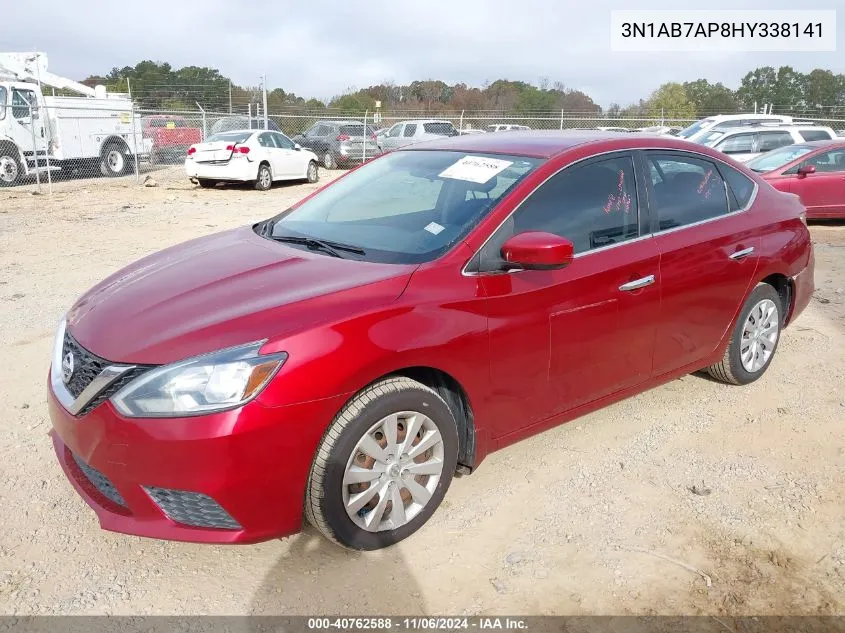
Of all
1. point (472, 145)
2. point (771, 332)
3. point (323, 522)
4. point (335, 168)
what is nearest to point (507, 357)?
point (323, 522)

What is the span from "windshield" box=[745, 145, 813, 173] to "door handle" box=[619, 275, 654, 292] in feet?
29.2

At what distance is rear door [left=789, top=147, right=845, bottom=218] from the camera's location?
10.8m

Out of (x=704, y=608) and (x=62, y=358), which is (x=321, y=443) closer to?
(x=62, y=358)

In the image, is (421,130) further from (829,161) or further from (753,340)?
(753,340)

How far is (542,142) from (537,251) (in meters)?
1.00

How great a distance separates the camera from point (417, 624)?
2.49m

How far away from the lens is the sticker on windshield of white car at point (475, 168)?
3.40 m

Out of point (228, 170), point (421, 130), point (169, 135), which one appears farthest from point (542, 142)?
point (169, 135)

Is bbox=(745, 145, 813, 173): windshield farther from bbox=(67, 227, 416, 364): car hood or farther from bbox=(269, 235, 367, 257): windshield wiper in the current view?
bbox=(67, 227, 416, 364): car hood

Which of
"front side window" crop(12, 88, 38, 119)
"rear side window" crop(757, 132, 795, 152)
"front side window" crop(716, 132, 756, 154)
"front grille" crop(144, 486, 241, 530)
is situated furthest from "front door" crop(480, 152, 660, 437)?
"front side window" crop(12, 88, 38, 119)

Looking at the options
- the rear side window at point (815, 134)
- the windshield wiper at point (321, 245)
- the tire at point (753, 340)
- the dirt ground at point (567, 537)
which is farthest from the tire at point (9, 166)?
the rear side window at point (815, 134)

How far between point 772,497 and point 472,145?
2.31m

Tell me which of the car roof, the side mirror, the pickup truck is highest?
the pickup truck

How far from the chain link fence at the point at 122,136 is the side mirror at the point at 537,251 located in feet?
47.7
